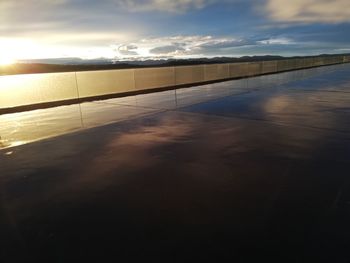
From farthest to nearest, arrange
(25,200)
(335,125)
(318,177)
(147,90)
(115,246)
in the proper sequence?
(147,90) < (335,125) < (318,177) < (25,200) < (115,246)

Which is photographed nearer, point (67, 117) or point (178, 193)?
point (178, 193)

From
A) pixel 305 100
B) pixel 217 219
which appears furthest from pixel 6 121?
pixel 305 100

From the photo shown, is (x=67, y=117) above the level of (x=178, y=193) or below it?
below

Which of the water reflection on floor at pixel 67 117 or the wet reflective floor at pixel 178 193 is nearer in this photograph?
the wet reflective floor at pixel 178 193

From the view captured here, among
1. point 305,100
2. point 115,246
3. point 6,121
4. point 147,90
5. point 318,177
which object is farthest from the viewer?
point 147,90

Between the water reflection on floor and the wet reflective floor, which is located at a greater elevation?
the wet reflective floor

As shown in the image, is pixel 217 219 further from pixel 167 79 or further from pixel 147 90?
pixel 167 79

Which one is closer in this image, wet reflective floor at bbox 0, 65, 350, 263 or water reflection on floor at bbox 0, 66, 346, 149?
wet reflective floor at bbox 0, 65, 350, 263

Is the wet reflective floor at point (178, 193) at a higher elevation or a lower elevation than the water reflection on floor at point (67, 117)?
higher
